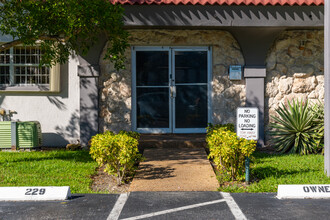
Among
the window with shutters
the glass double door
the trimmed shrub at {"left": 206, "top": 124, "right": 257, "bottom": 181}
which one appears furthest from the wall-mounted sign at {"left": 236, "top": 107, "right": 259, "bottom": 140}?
the window with shutters

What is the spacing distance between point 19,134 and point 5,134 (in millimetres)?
391

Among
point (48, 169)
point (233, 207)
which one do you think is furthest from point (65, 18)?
point (233, 207)

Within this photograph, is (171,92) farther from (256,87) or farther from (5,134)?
(5,134)

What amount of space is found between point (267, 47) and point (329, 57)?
3567 millimetres

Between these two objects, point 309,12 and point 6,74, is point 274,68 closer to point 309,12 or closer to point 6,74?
point 309,12

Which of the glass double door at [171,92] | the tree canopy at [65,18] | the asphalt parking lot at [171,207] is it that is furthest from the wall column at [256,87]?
the asphalt parking lot at [171,207]

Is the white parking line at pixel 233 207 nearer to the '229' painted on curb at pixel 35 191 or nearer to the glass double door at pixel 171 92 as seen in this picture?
the '229' painted on curb at pixel 35 191

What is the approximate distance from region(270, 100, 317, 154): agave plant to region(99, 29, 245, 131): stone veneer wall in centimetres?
142

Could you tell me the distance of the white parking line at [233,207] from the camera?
5.39 m

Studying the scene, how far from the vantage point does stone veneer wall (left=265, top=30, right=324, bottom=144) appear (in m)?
11.1

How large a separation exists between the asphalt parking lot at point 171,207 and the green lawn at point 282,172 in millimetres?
409

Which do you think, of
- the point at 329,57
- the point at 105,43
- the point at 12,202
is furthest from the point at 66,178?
the point at 329,57

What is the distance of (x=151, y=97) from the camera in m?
11.5

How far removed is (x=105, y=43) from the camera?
11039 millimetres
